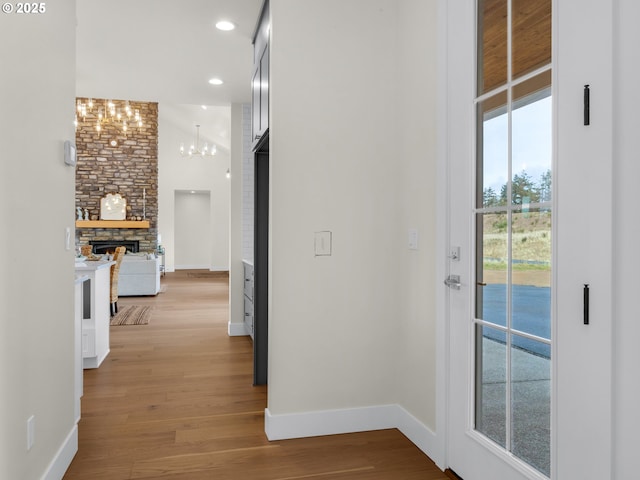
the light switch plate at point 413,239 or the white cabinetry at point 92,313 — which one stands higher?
the light switch plate at point 413,239

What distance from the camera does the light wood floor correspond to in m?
2.37

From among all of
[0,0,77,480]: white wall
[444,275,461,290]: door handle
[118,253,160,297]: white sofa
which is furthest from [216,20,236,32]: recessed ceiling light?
[118,253,160,297]: white sofa

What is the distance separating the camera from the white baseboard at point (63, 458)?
213 cm

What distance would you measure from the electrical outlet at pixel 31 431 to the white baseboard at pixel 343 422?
3.93 feet

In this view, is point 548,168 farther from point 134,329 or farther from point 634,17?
point 134,329

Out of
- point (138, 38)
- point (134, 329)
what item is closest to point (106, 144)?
point (134, 329)

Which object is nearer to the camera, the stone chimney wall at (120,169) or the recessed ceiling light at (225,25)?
the recessed ceiling light at (225,25)

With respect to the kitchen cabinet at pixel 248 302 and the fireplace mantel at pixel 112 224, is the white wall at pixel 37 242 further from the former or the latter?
the fireplace mantel at pixel 112 224

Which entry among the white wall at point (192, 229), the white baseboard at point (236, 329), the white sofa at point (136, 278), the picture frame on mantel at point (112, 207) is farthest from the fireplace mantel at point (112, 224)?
the white baseboard at point (236, 329)

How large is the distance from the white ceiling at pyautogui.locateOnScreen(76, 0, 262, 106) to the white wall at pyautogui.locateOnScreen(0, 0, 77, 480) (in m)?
1.22

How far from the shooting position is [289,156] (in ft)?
9.05

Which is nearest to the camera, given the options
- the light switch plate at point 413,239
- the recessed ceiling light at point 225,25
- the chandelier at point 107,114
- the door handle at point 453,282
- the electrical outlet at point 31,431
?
the electrical outlet at point 31,431

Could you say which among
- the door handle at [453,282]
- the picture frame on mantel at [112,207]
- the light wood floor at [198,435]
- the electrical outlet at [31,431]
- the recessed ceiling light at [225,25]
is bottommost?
the light wood floor at [198,435]

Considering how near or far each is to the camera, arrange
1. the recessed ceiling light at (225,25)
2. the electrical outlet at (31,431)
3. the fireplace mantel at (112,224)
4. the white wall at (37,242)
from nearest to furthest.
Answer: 1. the white wall at (37,242)
2. the electrical outlet at (31,431)
3. the recessed ceiling light at (225,25)
4. the fireplace mantel at (112,224)
